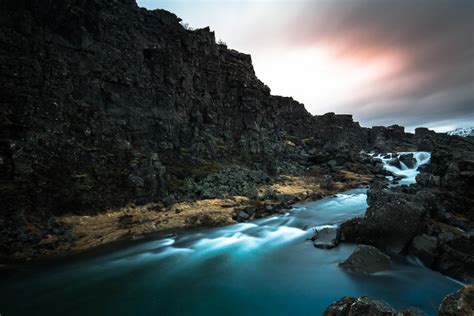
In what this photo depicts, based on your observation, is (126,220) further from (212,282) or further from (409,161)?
(409,161)

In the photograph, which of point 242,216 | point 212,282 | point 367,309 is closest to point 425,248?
point 367,309

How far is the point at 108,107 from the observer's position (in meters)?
33.5

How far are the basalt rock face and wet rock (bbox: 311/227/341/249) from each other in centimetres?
1653

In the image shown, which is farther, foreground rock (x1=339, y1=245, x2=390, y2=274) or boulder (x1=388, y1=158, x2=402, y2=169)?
boulder (x1=388, y1=158, x2=402, y2=169)

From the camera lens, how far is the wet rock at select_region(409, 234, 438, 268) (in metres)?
14.0

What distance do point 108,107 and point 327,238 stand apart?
28.2 m

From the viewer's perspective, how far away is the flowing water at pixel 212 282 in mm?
11664

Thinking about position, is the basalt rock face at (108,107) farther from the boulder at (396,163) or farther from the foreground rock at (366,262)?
the boulder at (396,163)

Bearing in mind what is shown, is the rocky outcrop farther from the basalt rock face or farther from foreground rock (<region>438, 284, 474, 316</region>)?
foreground rock (<region>438, 284, 474, 316</region>)

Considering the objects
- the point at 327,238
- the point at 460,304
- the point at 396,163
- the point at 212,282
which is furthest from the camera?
the point at 396,163

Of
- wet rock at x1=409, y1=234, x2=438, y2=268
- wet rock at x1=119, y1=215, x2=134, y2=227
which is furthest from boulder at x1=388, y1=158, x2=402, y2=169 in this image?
wet rock at x1=119, y1=215, x2=134, y2=227

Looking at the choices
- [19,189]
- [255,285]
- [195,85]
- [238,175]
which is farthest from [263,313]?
[195,85]

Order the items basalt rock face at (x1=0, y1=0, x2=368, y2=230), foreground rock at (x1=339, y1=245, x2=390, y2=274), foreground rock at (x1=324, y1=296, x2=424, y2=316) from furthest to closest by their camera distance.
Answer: basalt rock face at (x1=0, y1=0, x2=368, y2=230), foreground rock at (x1=339, y1=245, x2=390, y2=274), foreground rock at (x1=324, y1=296, x2=424, y2=316)

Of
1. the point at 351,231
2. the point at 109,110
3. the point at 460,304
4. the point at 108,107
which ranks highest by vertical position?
the point at 108,107
